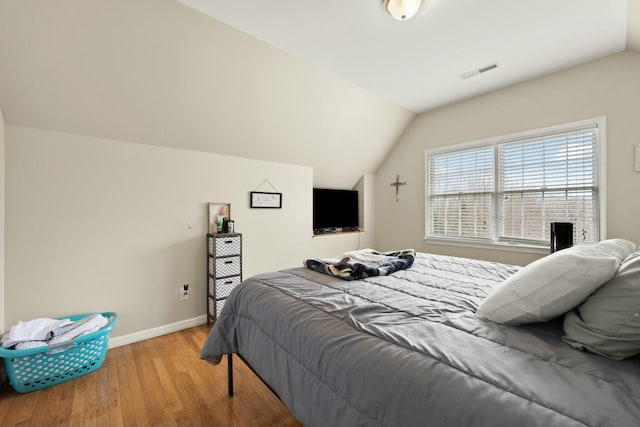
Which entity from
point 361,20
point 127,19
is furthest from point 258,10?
point 127,19

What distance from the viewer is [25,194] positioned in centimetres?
211

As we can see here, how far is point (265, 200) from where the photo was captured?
3.43m

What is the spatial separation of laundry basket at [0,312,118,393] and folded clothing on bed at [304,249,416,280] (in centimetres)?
168

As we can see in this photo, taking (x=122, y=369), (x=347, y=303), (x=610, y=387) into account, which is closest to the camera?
(x=610, y=387)

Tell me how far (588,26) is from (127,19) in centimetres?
337

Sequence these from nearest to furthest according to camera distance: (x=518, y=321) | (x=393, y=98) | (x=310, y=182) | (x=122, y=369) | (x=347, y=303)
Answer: (x=518, y=321), (x=347, y=303), (x=122, y=369), (x=393, y=98), (x=310, y=182)

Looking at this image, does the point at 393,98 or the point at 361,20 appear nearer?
Answer: the point at 361,20

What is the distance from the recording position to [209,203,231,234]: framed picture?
118 inches

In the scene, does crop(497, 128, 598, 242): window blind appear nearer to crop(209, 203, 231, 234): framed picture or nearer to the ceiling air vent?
the ceiling air vent

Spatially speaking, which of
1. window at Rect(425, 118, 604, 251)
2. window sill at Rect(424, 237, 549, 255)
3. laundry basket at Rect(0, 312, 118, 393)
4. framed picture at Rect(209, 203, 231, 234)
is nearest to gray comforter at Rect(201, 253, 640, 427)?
laundry basket at Rect(0, 312, 118, 393)

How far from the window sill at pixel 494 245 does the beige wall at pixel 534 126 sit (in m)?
0.05

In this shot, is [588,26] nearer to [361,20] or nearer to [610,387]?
[361,20]

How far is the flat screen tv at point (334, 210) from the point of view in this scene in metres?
4.16

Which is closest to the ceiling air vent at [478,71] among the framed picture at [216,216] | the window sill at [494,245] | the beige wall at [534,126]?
the beige wall at [534,126]
